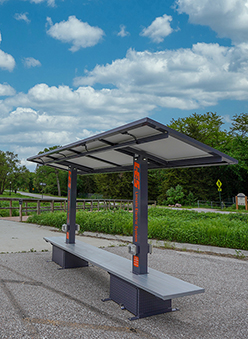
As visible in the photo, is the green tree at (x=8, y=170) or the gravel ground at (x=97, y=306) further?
the green tree at (x=8, y=170)

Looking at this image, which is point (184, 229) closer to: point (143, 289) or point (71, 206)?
point (71, 206)

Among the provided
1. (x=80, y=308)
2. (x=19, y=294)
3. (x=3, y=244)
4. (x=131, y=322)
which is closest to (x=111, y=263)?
(x=80, y=308)

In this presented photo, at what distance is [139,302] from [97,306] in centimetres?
72

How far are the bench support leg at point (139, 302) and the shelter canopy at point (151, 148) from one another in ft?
6.29

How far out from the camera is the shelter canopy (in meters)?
3.57

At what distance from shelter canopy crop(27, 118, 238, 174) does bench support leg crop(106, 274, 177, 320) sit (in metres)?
1.92

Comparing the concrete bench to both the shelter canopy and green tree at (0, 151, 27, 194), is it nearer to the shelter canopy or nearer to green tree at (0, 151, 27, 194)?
the shelter canopy

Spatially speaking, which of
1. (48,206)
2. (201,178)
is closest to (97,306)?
(48,206)

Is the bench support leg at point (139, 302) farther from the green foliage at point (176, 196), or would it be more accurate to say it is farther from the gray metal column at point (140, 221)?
the green foliage at point (176, 196)

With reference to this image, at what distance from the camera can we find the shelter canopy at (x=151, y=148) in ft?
11.7

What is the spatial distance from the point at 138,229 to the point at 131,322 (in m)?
1.19

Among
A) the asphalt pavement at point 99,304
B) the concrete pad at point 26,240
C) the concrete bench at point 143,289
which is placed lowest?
the asphalt pavement at point 99,304

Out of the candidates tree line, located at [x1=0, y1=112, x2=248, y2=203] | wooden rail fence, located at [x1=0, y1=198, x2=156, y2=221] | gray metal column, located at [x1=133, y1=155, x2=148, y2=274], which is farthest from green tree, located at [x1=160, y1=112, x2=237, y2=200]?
gray metal column, located at [x1=133, y1=155, x2=148, y2=274]

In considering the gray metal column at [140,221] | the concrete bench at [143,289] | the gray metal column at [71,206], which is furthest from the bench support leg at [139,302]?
the gray metal column at [71,206]
